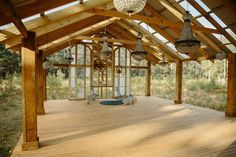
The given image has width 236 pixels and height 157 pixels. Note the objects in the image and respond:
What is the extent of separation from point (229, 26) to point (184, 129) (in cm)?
465

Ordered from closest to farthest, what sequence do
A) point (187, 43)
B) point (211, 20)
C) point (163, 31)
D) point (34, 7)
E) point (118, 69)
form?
point (187, 43) < point (34, 7) < point (211, 20) < point (163, 31) < point (118, 69)

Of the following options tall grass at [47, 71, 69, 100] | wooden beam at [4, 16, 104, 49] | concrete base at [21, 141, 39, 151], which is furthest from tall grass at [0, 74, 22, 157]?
wooden beam at [4, 16, 104, 49]

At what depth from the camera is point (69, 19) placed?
6.45m

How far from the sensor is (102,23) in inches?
372

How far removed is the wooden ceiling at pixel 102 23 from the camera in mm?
3807

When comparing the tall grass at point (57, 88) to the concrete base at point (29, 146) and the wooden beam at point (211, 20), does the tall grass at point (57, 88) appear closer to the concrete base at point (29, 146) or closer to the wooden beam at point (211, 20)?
the concrete base at point (29, 146)

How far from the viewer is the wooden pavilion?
170 inches

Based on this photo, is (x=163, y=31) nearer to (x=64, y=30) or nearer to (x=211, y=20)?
(x=211, y=20)

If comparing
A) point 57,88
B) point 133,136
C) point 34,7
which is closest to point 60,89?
point 57,88

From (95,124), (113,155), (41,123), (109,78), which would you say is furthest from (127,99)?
(113,155)

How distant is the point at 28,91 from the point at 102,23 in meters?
6.01

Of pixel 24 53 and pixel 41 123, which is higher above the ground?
pixel 24 53

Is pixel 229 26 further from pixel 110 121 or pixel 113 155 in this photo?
pixel 113 155

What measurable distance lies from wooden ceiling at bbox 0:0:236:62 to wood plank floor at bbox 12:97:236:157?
2.72m
